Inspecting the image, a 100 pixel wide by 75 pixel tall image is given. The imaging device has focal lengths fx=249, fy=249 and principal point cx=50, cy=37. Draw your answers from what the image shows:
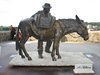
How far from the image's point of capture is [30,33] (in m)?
5.65

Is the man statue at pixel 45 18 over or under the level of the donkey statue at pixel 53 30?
over

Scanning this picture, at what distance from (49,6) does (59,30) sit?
0.58 meters

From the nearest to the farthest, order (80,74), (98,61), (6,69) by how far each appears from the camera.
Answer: (80,74) → (6,69) → (98,61)

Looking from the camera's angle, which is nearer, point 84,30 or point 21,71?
point 21,71

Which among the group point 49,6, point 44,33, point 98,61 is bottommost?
point 98,61

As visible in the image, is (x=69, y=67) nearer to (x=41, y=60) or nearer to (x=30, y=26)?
(x=41, y=60)

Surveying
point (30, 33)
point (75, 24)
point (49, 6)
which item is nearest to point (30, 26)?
point (30, 33)

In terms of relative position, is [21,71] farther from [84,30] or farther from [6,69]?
[84,30]

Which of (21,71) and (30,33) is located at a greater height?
(30,33)

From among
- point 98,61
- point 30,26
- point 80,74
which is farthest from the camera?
point 98,61

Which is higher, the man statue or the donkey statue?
the man statue

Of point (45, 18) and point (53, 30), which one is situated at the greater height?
point (45, 18)

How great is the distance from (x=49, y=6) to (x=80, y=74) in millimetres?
1735

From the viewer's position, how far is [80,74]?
4.72 m
